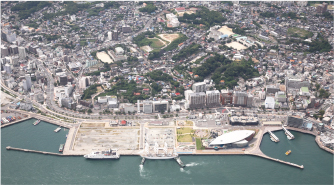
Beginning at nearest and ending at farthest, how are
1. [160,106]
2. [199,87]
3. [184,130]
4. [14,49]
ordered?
[184,130] < [160,106] < [199,87] < [14,49]

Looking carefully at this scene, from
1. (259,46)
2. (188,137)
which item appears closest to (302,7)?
(259,46)

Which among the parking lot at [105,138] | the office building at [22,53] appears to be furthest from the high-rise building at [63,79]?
the office building at [22,53]

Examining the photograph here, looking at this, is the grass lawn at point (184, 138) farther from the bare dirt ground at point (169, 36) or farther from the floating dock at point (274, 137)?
the bare dirt ground at point (169, 36)

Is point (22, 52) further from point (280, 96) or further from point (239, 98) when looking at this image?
point (280, 96)

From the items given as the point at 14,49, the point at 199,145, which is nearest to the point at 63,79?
the point at 14,49

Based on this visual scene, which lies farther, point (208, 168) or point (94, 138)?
point (94, 138)

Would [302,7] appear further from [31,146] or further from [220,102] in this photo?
[31,146]
